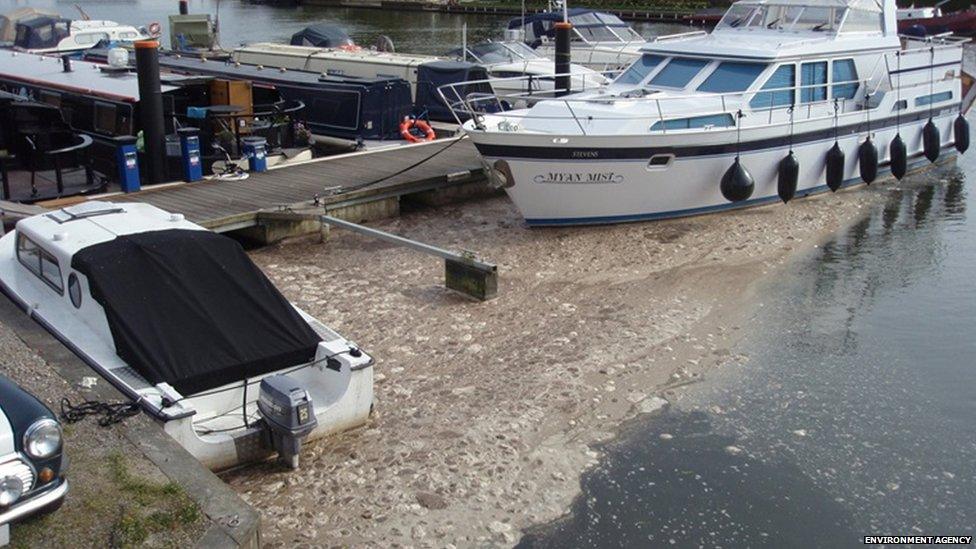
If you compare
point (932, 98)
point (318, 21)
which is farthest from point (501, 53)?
point (318, 21)

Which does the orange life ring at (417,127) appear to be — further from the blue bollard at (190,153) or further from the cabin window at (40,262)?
the cabin window at (40,262)

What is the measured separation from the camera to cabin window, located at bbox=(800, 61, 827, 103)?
17.2 metres

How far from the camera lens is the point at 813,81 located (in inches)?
685

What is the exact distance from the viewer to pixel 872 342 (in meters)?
11.8

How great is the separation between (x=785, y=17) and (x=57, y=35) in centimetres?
1978

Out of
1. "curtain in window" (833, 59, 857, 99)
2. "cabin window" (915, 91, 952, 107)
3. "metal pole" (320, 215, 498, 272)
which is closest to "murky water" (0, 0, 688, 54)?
"cabin window" (915, 91, 952, 107)

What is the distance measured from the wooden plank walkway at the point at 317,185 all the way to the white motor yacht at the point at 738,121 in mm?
1435

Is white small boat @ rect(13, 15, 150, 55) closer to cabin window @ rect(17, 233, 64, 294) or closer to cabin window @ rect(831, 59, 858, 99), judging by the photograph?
cabin window @ rect(17, 233, 64, 294)

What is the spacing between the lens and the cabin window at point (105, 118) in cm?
1587

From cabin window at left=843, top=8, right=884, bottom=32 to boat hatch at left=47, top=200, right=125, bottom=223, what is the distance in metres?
13.7

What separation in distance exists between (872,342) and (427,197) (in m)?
7.84

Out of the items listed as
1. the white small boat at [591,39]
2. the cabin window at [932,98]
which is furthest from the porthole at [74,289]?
the white small boat at [591,39]

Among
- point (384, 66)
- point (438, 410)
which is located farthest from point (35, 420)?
point (384, 66)

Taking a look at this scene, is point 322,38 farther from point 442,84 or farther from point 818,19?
point 818,19
